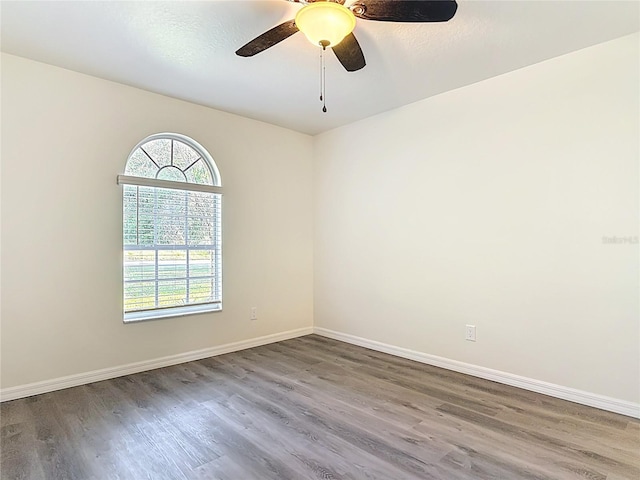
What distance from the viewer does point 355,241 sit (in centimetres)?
421

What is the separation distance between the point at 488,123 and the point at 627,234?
1.33 meters

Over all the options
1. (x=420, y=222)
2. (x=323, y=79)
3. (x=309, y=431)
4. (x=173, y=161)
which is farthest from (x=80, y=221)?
(x=420, y=222)

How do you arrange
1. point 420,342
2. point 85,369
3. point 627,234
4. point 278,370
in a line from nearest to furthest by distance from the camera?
point 627,234 → point 85,369 → point 278,370 → point 420,342

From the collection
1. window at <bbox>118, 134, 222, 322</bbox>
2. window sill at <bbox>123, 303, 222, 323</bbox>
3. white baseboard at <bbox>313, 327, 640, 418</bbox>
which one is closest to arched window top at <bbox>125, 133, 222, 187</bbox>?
window at <bbox>118, 134, 222, 322</bbox>

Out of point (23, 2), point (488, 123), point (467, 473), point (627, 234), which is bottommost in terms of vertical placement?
point (467, 473)

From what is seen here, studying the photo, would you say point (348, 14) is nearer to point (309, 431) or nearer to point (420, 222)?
point (420, 222)

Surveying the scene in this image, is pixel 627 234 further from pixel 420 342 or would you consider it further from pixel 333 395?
pixel 333 395

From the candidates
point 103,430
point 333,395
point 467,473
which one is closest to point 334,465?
point 467,473

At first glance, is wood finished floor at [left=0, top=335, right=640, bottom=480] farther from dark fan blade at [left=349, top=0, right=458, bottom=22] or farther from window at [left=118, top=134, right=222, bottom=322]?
dark fan blade at [left=349, top=0, right=458, bottom=22]

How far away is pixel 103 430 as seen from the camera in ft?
7.29

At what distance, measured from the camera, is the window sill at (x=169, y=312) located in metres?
3.26

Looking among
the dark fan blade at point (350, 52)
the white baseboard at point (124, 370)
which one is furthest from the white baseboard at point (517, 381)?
the dark fan blade at point (350, 52)

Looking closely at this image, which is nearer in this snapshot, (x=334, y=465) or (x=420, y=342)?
(x=334, y=465)

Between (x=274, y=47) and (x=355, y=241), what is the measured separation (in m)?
2.26
